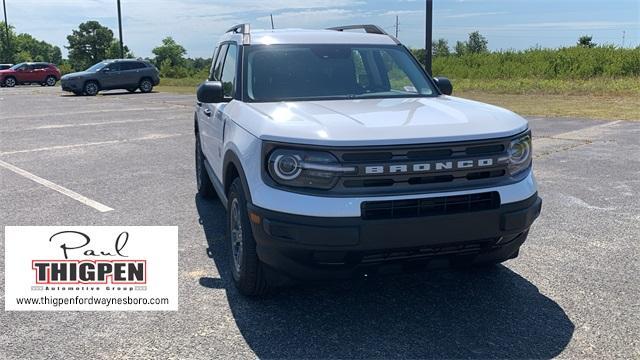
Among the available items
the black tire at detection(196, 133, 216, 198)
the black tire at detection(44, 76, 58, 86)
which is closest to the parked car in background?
the black tire at detection(44, 76, 58, 86)

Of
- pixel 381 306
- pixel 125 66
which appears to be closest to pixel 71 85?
pixel 125 66

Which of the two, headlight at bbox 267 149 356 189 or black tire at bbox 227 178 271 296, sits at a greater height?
headlight at bbox 267 149 356 189

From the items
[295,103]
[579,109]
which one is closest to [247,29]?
[295,103]

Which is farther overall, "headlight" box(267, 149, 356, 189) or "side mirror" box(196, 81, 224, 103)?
"side mirror" box(196, 81, 224, 103)

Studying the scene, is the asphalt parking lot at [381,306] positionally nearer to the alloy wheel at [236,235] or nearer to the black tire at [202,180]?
the black tire at [202,180]

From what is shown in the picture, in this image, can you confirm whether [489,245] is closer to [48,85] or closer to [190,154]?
[190,154]

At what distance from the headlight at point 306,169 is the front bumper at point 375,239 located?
20 cm

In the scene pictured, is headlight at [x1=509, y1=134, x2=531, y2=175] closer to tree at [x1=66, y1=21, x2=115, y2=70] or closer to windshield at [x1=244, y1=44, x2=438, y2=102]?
windshield at [x1=244, y1=44, x2=438, y2=102]

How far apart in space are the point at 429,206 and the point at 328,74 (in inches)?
72.9

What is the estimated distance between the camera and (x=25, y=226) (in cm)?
552

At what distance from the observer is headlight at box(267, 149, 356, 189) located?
10.2 ft

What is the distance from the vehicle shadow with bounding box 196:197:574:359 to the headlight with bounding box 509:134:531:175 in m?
0.91

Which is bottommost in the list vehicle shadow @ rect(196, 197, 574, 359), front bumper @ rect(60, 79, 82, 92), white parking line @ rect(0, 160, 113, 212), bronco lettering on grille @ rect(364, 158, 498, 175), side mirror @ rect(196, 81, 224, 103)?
vehicle shadow @ rect(196, 197, 574, 359)

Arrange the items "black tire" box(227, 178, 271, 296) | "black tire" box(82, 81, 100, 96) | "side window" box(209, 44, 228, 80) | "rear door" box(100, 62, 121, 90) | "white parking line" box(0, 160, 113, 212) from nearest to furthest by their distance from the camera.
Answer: "black tire" box(227, 178, 271, 296)
"side window" box(209, 44, 228, 80)
"white parking line" box(0, 160, 113, 212)
"black tire" box(82, 81, 100, 96)
"rear door" box(100, 62, 121, 90)
